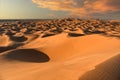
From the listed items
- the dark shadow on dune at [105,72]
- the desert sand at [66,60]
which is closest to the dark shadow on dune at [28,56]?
the desert sand at [66,60]

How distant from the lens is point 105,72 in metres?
3.58

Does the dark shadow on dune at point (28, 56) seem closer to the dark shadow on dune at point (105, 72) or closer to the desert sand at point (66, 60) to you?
the desert sand at point (66, 60)

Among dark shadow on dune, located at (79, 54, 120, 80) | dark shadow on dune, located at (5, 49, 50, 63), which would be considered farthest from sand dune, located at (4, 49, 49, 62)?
dark shadow on dune, located at (79, 54, 120, 80)

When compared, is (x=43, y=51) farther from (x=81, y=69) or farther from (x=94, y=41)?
(x=81, y=69)

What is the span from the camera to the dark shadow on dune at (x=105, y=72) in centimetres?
342

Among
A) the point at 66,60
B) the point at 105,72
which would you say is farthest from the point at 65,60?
the point at 105,72

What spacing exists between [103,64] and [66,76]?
0.73 metres

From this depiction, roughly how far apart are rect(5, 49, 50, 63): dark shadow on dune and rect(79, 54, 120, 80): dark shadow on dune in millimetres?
2558

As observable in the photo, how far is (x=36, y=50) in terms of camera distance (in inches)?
278

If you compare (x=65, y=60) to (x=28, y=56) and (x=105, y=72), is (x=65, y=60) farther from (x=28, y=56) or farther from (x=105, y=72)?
(x=105, y=72)

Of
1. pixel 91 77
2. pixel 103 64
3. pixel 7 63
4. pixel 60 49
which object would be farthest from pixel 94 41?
pixel 91 77

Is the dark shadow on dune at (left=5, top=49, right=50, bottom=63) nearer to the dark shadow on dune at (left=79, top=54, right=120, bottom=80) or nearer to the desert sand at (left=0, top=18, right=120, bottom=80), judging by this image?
the desert sand at (left=0, top=18, right=120, bottom=80)

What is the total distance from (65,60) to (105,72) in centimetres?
Answer: 245

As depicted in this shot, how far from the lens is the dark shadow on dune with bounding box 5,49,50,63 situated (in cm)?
623
